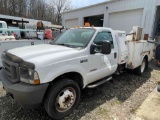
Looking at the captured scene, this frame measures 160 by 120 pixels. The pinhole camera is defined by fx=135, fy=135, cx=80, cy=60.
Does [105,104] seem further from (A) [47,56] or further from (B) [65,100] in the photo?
(A) [47,56]

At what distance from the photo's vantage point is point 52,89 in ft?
8.20

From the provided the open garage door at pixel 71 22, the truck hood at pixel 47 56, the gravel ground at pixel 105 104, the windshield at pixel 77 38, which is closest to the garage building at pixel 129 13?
the open garage door at pixel 71 22

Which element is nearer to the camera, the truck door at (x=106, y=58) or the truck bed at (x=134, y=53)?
the truck door at (x=106, y=58)

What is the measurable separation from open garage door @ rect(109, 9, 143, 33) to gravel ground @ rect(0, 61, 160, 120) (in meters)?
7.31

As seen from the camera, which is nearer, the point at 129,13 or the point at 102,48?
the point at 102,48

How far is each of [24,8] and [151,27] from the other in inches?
1712

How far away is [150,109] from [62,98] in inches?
83.9

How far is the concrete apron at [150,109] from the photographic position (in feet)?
9.72

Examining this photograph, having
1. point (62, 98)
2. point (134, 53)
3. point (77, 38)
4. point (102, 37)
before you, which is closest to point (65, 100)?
point (62, 98)

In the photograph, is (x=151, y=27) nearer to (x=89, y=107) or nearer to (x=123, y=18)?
(x=123, y=18)

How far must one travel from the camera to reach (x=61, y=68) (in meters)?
2.53

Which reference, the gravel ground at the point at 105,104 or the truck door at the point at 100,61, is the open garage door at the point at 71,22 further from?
the truck door at the point at 100,61

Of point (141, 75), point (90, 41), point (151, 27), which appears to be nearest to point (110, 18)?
point (151, 27)

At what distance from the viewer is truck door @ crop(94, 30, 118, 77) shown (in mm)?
3499
